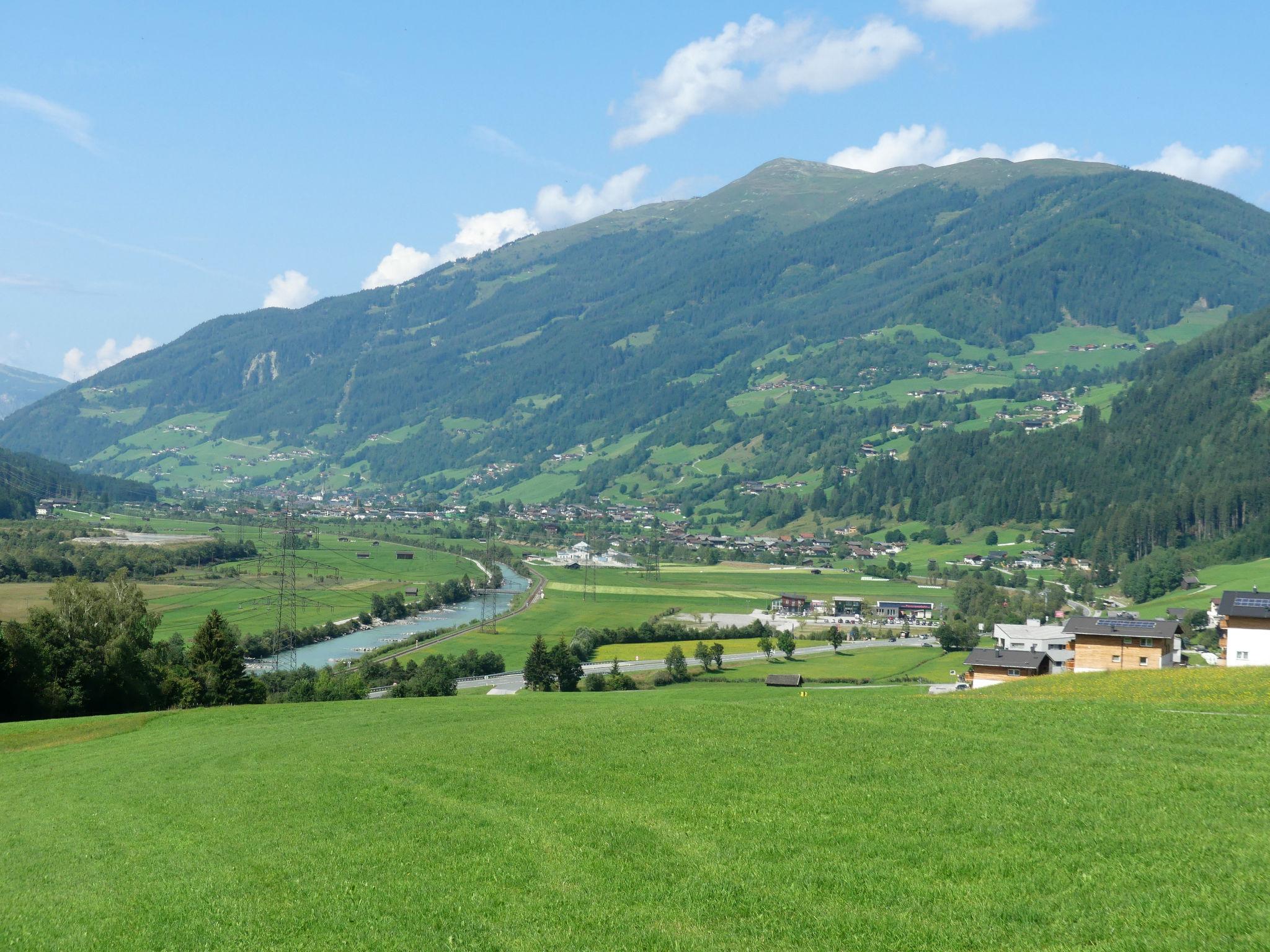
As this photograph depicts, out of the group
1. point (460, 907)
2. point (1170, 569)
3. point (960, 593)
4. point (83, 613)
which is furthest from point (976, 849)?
point (1170, 569)

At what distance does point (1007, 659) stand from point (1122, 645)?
6.40 meters

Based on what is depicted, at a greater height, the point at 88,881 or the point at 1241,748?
the point at 1241,748

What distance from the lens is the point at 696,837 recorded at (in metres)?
17.6

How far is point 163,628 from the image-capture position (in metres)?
104

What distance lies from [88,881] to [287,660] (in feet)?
282

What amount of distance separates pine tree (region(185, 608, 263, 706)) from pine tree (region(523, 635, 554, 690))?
20670 mm

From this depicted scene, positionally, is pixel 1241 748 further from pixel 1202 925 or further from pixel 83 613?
pixel 83 613

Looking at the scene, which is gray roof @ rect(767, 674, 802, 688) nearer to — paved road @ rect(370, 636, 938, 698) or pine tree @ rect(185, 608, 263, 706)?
paved road @ rect(370, 636, 938, 698)

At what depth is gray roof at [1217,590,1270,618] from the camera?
56125mm

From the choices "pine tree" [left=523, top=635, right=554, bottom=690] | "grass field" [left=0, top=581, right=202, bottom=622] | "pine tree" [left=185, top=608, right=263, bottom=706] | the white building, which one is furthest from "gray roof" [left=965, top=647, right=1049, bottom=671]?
"grass field" [left=0, top=581, right=202, bottom=622]

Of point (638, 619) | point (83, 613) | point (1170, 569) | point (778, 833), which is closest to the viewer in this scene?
point (778, 833)

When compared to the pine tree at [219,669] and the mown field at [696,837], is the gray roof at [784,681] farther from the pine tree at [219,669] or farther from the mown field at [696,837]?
the mown field at [696,837]

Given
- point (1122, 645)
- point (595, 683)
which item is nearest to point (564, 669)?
point (595, 683)

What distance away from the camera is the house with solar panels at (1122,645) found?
59.8 metres
